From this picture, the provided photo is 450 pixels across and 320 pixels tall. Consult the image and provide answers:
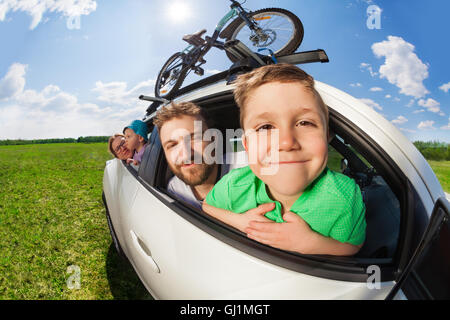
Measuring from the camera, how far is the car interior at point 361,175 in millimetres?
861

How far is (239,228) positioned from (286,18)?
2462mm

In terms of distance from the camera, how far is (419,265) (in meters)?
0.56

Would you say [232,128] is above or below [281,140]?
above

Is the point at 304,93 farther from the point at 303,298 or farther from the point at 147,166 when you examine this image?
the point at 147,166

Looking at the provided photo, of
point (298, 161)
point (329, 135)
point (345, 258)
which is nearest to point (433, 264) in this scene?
point (345, 258)

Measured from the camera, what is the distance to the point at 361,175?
155 cm

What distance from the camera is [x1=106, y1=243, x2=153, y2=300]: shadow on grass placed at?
6.59 ft

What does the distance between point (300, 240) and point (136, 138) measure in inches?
86.5

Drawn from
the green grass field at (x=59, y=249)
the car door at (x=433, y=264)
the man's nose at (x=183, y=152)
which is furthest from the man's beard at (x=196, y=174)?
the car door at (x=433, y=264)

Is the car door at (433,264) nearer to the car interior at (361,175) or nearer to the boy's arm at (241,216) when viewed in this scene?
the car interior at (361,175)

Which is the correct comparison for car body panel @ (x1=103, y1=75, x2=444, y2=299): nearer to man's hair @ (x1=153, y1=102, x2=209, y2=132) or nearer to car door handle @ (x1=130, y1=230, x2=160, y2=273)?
car door handle @ (x1=130, y1=230, x2=160, y2=273)

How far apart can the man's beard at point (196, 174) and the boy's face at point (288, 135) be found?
1.90 ft

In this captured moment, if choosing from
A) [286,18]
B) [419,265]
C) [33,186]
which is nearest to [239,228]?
[419,265]

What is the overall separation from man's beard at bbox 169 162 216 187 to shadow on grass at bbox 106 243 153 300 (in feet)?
3.60
